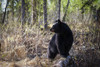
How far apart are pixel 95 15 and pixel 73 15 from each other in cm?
182

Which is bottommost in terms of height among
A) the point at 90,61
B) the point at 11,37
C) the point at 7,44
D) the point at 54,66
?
the point at 90,61

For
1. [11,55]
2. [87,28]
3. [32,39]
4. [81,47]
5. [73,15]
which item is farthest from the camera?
[73,15]

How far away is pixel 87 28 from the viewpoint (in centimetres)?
639

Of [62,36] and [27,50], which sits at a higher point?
[62,36]

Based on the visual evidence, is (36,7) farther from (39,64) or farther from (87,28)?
(87,28)

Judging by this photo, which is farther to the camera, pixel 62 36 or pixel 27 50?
pixel 27 50

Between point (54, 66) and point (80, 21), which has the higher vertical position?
point (80, 21)

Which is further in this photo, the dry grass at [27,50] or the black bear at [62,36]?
the dry grass at [27,50]

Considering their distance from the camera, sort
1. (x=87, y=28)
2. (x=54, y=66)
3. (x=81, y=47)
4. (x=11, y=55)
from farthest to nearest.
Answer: (x=87, y=28) < (x=81, y=47) < (x=11, y=55) < (x=54, y=66)

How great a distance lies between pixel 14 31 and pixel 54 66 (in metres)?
2.30

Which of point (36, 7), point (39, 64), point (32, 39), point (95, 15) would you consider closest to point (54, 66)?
point (39, 64)

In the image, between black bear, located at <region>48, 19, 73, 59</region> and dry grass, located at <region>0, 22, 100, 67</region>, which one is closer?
black bear, located at <region>48, 19, 73, 59</region>

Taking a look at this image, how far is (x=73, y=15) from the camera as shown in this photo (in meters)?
7.92

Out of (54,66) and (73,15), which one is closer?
(54,66)
